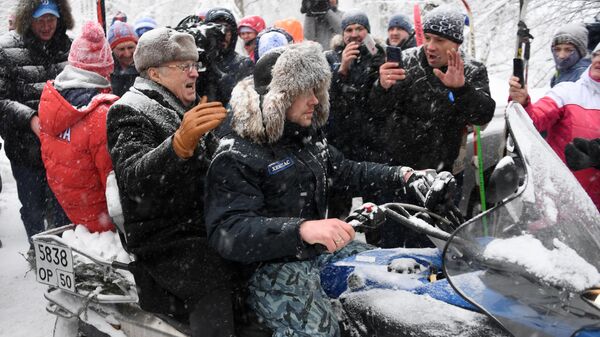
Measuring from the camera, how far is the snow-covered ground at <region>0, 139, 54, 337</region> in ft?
15.4

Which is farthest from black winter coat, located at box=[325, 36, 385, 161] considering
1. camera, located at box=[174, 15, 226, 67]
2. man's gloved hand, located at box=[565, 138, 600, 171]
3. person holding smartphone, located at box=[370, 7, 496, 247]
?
man's gloved hand, located at box=[565, 138, 600, 171]

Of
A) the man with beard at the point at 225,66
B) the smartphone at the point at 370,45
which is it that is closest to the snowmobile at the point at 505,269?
the smartphone at the point at 370,45

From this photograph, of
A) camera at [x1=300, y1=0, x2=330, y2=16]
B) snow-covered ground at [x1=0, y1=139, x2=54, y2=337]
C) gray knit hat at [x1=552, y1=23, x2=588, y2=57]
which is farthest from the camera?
camera at [x1=300, y1=0, x2=330, y2=16]

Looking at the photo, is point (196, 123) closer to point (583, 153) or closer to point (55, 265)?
point (55, 265)

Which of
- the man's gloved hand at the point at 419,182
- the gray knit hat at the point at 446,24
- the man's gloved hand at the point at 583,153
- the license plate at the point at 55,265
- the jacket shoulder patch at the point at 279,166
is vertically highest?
the gray knit hat at the point at 446,24

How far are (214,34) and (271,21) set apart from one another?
1698 centimetres

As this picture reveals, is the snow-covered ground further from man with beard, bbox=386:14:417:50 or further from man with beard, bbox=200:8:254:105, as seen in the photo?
man with beard, bbox=386:14:417:50

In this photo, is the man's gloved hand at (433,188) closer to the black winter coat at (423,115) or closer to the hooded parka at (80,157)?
the black winter coat at (423,115)

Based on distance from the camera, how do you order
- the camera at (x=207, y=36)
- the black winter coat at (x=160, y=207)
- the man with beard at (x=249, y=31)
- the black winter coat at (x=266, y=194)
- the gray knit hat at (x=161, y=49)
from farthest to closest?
the man with beard at (x=249, y=31), the camera at (x=207, y=36), the gray knit hat at (x=161, y=49), the black winter coat at (x=160, y=207), the black winter coat at (x=266, y=194)

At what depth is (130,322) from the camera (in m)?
3.17

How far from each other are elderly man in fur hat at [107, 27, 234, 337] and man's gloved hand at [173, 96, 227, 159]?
0.30 feet

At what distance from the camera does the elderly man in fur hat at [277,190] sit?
99.3 inches

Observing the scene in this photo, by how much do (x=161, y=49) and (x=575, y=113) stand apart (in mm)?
2878

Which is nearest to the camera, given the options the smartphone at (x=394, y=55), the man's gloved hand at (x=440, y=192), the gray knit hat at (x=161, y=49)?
the man's gloved hand at (x=440, y=192)
